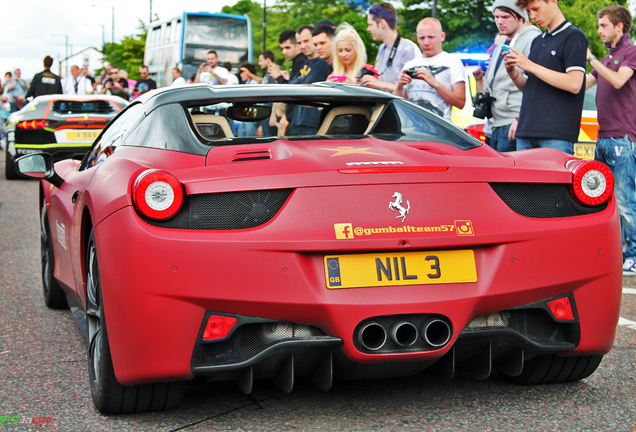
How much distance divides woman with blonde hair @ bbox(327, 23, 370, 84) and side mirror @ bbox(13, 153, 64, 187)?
11.9 ft

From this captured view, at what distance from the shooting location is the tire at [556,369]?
3.53 meters

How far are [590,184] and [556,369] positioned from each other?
0.80 meters

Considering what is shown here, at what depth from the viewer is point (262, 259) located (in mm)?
2871

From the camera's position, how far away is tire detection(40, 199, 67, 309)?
5.23 meters

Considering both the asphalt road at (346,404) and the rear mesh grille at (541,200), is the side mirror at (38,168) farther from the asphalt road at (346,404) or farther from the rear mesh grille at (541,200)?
the rear mesh grille at (541,200)

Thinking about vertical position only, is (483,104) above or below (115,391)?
above

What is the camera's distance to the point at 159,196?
2900 mm

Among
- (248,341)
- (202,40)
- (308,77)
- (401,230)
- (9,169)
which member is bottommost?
(9,169)

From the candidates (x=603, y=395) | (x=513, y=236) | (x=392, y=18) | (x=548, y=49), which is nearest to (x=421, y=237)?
(x=513, y=236)

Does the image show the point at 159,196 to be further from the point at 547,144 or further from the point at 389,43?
the point at 389,43

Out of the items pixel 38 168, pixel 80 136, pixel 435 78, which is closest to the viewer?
pixel 38 168

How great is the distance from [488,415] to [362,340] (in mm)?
654

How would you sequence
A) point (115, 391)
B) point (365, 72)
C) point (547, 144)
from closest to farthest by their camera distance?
point (115, 391) → point (547, 144) → point (365, 72)

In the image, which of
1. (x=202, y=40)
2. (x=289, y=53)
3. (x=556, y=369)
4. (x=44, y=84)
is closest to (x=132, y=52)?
(x=202, y=40)
